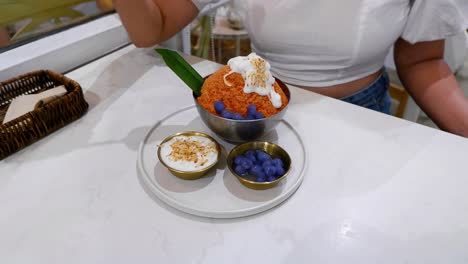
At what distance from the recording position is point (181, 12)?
907 mm

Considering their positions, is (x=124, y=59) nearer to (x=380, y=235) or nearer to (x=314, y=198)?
(x=314, y=198)

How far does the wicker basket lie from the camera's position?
2.07 feet

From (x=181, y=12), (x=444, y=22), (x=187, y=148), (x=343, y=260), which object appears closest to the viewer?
(x=343, y=260)

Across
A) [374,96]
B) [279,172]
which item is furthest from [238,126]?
[374,96]

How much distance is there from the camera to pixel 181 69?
675 millimetres

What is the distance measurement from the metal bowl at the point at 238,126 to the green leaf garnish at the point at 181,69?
0.06 m

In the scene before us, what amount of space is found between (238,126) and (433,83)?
1.85 feet

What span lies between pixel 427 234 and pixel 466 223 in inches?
3.1

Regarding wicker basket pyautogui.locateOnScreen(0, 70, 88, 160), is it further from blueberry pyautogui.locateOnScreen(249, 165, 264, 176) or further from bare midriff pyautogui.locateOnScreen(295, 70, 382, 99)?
bare midriff pyautogui.locateOnScreen(295, 70, 382, 99)

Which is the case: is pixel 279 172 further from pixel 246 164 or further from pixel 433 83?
pixel 433 83

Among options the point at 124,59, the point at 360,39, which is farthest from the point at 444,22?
the point at 124,59

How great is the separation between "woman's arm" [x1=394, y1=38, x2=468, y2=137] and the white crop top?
74 millimetres

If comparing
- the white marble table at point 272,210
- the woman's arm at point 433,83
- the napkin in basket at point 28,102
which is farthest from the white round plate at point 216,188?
the woman's arm at point 433,83

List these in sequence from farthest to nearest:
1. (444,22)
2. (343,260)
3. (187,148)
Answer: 1. (444,22)
2. (187,148)
3. (343,260)
